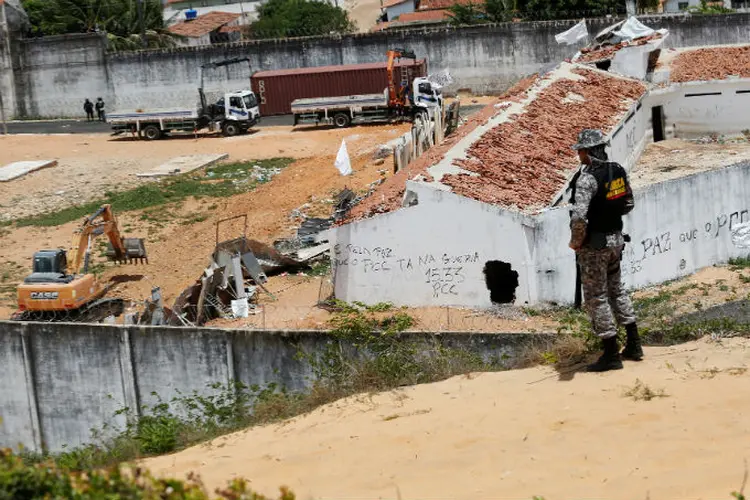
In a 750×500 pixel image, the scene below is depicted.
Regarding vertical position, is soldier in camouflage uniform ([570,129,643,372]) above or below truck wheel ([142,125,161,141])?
above

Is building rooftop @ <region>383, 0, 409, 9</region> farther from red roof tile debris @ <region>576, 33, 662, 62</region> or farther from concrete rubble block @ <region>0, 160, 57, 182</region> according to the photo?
red roof tile debris @ <region>576, 33, 662, 62</region>

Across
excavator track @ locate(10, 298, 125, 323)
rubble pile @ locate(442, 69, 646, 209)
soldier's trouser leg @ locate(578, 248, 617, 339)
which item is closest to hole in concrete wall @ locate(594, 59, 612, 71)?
rubble pile @ locate(442, 69, 646, 209)

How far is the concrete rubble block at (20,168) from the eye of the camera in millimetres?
39119

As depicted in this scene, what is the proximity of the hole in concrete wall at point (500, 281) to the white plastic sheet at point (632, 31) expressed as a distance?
19146mm

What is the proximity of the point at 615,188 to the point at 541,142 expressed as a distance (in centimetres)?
1453

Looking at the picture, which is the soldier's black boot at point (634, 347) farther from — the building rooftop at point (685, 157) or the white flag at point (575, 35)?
the white flag at point (575, 35)

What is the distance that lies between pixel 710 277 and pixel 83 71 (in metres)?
39.7

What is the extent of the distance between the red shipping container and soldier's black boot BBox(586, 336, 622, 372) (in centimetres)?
3674

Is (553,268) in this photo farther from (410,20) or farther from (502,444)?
(410,20)

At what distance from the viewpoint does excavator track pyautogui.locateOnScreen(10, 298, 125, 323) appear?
872 inches

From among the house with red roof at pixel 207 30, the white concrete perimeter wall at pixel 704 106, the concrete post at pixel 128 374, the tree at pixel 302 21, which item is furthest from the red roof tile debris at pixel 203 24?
the concrete post at pixel 128 374

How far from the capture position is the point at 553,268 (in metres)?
18.3

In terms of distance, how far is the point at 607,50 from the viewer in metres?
34.8

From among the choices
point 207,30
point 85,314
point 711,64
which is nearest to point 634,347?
point 85,314
